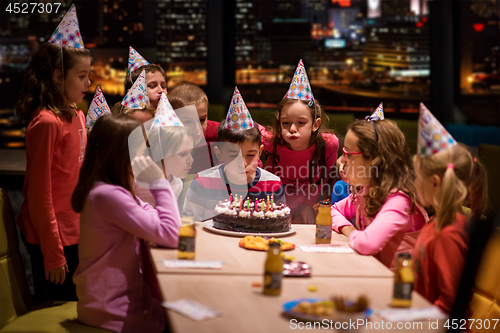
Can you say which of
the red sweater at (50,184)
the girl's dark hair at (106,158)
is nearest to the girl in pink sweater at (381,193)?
the girl's dark hair at (106,158)

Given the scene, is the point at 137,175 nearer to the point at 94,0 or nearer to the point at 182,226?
the point at 182,226

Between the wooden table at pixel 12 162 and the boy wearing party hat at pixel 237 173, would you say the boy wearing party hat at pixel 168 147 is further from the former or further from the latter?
the wooden table at pixel 12 162

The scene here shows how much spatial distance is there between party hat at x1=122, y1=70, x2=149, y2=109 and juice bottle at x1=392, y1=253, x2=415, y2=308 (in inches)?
73.0

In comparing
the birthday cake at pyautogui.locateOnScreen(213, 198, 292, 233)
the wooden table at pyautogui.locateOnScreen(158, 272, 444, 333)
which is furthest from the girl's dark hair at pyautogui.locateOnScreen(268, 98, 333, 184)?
the wooden table at pyautogui.locateOnScreen(158, 272, 444, 333)

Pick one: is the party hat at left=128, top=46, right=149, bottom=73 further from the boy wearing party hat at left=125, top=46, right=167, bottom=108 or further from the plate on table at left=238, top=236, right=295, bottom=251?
the plate on table at left=238, top=236, right=295, bottom=251

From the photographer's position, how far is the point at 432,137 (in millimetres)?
1705

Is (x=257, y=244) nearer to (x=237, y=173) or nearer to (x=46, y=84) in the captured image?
(x=237, y=173)

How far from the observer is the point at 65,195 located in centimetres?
220

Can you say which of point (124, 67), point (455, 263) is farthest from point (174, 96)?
point (124, 67)

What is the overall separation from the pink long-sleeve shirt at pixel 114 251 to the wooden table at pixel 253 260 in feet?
0.32

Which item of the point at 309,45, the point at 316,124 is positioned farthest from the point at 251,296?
the point at 309,45

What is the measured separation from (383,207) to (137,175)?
3.26 ft

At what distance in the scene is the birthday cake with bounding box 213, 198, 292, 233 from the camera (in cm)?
207

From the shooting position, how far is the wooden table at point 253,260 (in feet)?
5.28
